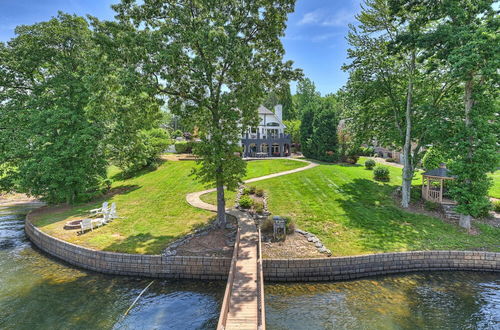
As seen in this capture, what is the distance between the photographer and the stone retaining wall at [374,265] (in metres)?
11.9

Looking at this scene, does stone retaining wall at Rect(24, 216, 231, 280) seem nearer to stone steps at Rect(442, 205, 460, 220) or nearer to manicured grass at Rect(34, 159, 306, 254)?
manicured grass at Rect(34, 159, 306, 254)

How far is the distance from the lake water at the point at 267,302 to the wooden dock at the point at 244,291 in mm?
1174

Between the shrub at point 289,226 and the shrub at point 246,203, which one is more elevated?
the shrub at point 246,203

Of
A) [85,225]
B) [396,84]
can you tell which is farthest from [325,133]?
[85,225]

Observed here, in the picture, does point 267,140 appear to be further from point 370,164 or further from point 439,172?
point 439,172

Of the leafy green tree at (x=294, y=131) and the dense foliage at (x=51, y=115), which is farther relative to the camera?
the leafy green tree at (x=294, y=131)

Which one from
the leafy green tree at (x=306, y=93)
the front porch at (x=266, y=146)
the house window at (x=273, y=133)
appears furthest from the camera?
the leafy green tree at (x=306, y=93)

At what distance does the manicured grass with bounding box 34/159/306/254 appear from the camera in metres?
14.3

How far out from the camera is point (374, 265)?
12562 mm

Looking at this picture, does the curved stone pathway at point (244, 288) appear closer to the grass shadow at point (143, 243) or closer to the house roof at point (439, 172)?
the grass shadow at point (143, 243)

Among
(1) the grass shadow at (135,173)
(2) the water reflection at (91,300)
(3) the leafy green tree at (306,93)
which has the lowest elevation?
(2) the water reflection at (91,300)

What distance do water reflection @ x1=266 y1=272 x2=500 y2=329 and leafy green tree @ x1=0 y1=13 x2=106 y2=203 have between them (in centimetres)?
1778

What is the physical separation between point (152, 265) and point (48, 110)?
1456 cm

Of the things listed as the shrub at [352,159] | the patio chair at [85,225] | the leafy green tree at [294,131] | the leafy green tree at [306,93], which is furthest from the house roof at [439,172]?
the leafy green tree at [306,93]
